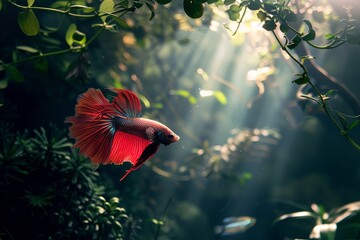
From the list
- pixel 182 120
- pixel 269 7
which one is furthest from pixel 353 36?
pixel 182 120

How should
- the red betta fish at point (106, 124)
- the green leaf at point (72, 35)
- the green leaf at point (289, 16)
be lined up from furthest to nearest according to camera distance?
the green leaf at point (72, 35) < the green leaf at point (289, 16) < the red betta fish at point (106, 124)

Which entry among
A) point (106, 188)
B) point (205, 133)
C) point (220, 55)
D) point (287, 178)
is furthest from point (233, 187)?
point (106, 188)

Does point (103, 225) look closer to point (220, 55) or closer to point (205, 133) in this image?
point (205, 133)

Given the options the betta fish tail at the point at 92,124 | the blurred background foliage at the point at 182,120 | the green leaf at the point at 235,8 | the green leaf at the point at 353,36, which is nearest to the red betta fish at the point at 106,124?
the betta fish tail at the point at 92,124

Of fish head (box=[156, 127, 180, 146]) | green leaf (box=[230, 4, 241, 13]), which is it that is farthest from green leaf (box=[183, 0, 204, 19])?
fish head (box=[156, 127, 180, 146])

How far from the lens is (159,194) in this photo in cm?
625

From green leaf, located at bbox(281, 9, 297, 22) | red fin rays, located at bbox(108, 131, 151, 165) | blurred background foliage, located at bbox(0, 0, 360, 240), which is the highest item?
green leaf, located at bbox(281, 9, 297, 22)

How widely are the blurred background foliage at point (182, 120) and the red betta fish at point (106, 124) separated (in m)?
0.56

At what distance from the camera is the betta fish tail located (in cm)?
195

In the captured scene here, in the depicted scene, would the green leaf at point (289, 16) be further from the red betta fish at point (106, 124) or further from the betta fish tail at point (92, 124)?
the betta fish tail at point (92, 124)

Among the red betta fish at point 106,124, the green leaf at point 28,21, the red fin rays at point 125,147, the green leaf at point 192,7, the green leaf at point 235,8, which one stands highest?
the green leaf at point 192,7

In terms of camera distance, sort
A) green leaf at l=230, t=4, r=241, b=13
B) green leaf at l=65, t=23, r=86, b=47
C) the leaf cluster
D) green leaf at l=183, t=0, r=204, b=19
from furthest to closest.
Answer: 1. the leaf cluster
2. green leaf at l=65, t=23, r=86, b=47
3. green leaf at l=230, t=4, r=241, b=13
4. green leaf at l=183, t=0, r=204, b=19

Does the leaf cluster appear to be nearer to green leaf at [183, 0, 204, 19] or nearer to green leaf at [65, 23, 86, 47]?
green leaf at [65, 23, 86, 47]

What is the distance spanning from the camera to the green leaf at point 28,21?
2.12 metres
